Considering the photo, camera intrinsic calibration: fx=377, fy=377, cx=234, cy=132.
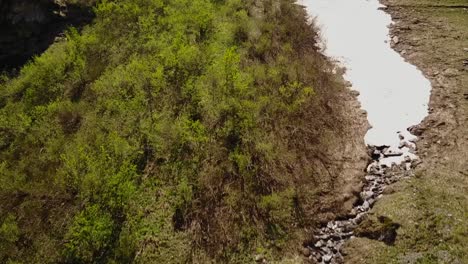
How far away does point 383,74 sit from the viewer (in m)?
20.9

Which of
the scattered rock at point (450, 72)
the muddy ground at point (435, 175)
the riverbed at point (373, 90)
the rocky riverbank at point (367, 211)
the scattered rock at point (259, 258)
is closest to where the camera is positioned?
the muddy ground at point (435, 175)

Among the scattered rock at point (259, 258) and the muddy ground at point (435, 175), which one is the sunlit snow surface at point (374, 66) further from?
the scattered rock at point (259, 258)

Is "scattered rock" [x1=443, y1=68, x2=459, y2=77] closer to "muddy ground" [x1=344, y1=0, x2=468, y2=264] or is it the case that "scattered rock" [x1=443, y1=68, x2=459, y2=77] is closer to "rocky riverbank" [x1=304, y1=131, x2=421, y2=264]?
"muddy ground" [x1=344, y1=0, x2=468, y2=264]

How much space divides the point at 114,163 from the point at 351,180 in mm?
9513

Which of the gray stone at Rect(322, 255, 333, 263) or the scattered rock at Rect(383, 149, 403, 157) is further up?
the scattered rock at Rect(383, 149, 403, 157)

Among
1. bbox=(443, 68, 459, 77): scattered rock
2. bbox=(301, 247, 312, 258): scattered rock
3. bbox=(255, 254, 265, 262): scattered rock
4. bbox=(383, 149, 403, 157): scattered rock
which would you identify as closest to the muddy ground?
bbox=(443, 68, 459, 77): scattered rock

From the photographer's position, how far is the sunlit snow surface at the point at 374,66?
Answer: 59.7 ft

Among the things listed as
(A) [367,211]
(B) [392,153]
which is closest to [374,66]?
(B) [392,153]

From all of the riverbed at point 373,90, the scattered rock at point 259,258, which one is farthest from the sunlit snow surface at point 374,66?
the scattered rock at point 259,258

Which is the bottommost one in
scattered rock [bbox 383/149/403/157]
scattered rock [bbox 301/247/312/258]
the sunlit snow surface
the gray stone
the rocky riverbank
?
the gray stone

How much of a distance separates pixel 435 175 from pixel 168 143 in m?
10.7

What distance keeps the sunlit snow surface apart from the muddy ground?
2.25 ft

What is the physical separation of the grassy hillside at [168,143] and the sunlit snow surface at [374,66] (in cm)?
119

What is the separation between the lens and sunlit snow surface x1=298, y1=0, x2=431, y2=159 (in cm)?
1819
